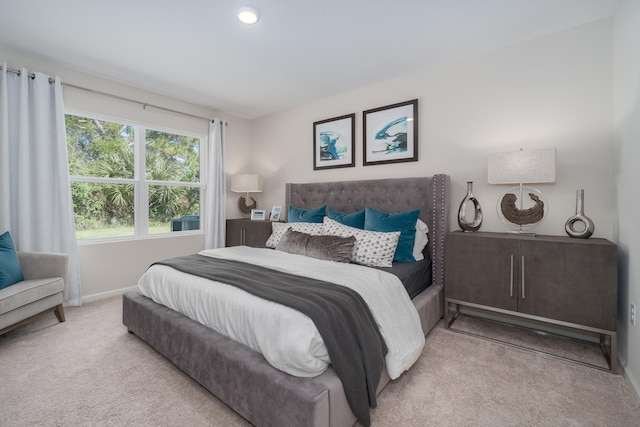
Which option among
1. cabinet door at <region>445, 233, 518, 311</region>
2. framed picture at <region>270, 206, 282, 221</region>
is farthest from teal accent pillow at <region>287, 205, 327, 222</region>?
cabinet door at <region>445, 233, 518, 311</region>

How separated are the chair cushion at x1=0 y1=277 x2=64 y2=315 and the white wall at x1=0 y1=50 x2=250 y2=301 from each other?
72 cm

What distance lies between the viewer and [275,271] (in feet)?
6.96

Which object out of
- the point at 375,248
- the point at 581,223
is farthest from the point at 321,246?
the point at 581,223

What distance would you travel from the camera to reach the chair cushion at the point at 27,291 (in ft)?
7.16

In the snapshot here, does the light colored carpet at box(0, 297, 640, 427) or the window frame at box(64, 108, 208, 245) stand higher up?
the window frame at box(64, 108, 208, 245)

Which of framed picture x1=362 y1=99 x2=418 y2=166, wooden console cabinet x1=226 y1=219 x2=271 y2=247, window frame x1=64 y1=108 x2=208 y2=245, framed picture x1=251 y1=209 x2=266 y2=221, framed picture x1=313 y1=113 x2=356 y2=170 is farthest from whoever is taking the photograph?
framed picture x1=251 y1=209 x2=266 y2=221

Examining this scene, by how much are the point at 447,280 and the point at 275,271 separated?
5.13 feet

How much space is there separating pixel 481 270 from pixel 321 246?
1371 millimetres

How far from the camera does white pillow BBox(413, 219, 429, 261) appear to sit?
2.79 meters

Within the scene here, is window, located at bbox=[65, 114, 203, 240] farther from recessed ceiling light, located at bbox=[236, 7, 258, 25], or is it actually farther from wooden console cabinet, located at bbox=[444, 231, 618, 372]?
wooden console cabinet, located at bbox=[444, 231, 618, 372]

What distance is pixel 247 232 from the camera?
13.9 feet

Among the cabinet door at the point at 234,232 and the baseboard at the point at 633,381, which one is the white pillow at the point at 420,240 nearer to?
the baseboard at the point at 633,381

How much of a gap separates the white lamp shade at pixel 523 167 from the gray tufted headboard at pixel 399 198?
504 mm

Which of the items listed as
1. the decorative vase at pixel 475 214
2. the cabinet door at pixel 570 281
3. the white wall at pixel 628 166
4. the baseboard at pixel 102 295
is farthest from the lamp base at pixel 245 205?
the white wall at pixel 628 166
